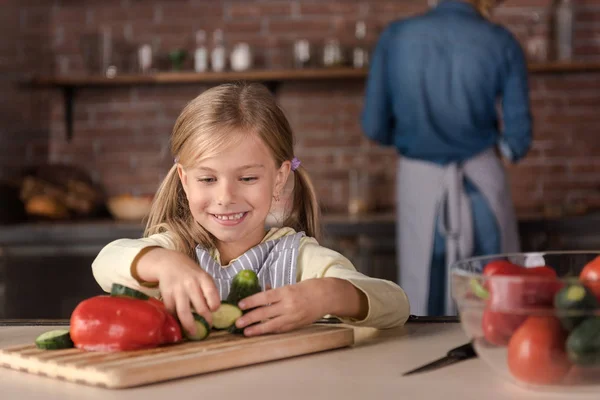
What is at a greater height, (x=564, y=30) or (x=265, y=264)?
(x=564, y=30)

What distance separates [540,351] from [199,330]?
1.45ft

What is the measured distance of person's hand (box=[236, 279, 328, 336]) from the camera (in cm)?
122

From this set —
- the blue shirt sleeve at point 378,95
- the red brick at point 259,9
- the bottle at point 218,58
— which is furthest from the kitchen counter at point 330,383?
the red brick at point 259,9

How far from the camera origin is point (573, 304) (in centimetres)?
92

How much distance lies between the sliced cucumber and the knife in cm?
26

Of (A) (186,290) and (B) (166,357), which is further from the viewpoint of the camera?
(A) (186,290)

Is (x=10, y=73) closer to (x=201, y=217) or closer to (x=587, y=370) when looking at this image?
(x=201, y=217)

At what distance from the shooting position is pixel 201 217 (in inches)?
59.4

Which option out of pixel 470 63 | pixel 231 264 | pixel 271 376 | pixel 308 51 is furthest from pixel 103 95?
pixel 271 376

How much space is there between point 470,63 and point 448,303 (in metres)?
0.79

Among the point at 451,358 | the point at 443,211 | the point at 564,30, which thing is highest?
the point at 564,30

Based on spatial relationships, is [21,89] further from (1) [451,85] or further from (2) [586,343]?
(2) [586,343]

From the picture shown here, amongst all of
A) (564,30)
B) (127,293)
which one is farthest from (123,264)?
(564,30)

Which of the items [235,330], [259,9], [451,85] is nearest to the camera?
[235,330]
